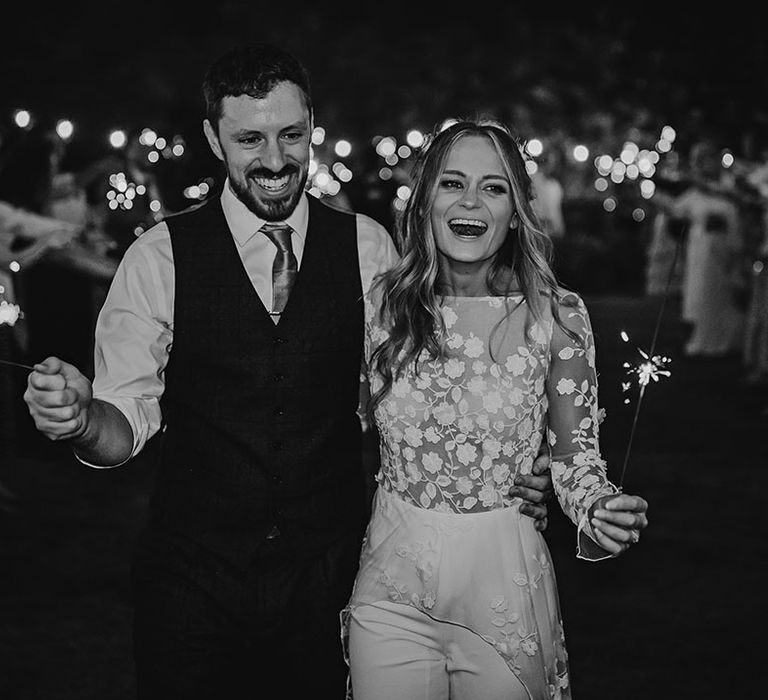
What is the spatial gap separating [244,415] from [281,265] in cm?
39

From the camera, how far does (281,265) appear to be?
295cm

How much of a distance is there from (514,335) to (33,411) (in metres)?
1.06

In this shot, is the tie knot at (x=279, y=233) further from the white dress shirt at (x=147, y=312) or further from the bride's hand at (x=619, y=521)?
the bride's hand at (x=619, y=521)

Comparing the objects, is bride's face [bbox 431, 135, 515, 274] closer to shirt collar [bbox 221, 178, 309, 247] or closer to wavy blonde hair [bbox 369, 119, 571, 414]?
wavy blonde hair [bbox 369, 119, 571, 414]

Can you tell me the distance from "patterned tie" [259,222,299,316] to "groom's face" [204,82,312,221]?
0.15ft

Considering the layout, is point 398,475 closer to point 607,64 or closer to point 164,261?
point 164,261

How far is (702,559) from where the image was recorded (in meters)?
5.64

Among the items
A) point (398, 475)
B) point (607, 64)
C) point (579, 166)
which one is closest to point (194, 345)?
point (398, 475)

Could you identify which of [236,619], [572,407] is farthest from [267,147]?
[236,619]

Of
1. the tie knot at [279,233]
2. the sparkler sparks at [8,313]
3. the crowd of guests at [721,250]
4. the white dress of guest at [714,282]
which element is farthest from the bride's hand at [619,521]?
the white dress of guest at [714,282]

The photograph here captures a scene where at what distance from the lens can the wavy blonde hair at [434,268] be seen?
2809mm

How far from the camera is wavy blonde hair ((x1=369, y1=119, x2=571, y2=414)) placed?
2.81 m

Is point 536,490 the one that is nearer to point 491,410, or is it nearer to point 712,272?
point 491,410

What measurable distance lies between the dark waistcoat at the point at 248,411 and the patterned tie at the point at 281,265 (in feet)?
0.09
